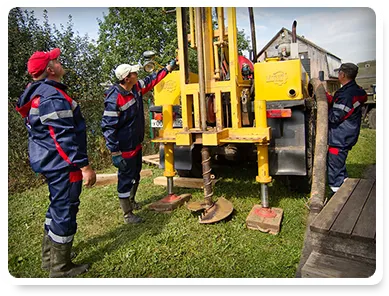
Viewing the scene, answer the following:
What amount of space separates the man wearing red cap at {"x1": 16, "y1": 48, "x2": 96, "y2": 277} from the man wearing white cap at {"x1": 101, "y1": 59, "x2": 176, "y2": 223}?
0.56 metres

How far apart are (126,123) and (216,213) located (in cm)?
128

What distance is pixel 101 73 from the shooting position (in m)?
5.24

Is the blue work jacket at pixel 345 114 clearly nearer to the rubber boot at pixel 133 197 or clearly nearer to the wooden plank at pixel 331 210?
the wooden plank at pixel 331 210

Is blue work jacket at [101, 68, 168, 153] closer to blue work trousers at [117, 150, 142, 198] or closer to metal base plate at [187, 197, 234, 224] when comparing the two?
blue work trousers at [117, 150, 142, 198]

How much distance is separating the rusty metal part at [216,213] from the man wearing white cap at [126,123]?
0.70 metres

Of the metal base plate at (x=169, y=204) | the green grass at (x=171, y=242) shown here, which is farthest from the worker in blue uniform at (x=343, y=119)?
the metal base plate at (x=169, y=204)

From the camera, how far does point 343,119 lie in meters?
3.47

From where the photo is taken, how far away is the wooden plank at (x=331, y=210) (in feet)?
6.56

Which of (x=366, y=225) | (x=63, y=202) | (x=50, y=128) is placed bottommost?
(x=366, y=225)

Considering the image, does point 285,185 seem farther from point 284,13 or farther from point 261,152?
point 284,13

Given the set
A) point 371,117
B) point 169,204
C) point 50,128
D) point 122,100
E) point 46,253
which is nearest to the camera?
point 50,128

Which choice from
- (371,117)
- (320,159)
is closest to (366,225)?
(320,159)

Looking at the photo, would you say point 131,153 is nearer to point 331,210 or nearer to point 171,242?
point 171,242
